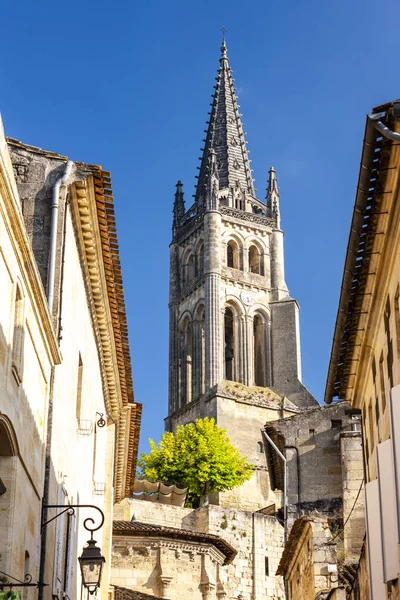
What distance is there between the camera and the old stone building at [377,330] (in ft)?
42.7

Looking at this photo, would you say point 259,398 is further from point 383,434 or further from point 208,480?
point 383,434

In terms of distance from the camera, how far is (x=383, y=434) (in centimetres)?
1691

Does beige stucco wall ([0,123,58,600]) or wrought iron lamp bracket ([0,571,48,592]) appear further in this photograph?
beige stucco wall ([0,123,58,600])

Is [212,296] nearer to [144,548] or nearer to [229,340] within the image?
[229,340]

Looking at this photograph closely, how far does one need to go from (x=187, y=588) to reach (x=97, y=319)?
16.0 metres

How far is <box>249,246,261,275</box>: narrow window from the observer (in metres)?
94.4

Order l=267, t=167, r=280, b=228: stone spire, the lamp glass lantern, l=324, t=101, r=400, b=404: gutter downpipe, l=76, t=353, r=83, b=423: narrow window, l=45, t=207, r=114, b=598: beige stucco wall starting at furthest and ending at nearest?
1. l=267, t=167, r=280, b=228: stone spire
2. l=76, t=353, r=83, b=423: narrow window
3. l=45, t=207, r=114, b=598: beige stucco wall
4. the lamp glass lantern
5. l=324, t=101, r=400, b=404: gutter downpipe

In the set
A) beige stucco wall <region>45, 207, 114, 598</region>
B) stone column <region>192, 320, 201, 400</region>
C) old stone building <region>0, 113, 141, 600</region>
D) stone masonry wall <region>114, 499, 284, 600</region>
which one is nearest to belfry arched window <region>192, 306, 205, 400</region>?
stone column <region>192, 320, 201, 400</region>

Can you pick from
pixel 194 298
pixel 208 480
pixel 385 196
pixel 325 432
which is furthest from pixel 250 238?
pixel 385 196

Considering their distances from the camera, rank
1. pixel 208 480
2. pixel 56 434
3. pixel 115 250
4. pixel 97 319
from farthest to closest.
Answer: pixel 208 480 → pixel 97 319 → pixel 115 250 → pixel 56 434

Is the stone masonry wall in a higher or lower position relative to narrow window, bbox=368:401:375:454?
higher

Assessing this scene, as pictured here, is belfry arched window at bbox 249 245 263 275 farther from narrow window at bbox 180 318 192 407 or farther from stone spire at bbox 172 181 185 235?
stone spire at bbox 172 181 185 235

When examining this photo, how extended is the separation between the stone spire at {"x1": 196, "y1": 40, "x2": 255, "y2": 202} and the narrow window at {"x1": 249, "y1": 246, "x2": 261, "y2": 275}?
6.39 meters

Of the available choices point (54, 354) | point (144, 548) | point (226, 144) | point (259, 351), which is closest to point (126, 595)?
point (144, 548)
